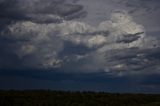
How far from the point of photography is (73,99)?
114875 mm

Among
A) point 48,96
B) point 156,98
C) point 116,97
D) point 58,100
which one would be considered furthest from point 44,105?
point 156,98

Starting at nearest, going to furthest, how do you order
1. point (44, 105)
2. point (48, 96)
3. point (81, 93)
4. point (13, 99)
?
1. point (44, 105)
2. point (13, 99)
3. point (48, 96)
4. point (81, 93)

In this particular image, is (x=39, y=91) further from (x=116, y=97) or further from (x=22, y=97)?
(x=116, y=97)

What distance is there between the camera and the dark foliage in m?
106

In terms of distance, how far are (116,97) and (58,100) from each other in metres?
18.8

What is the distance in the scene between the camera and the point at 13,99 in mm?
110062

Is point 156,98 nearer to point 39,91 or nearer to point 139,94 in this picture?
point 139,94

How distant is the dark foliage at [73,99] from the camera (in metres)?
106

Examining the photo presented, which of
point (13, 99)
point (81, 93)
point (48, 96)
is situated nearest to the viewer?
point (13, 99)

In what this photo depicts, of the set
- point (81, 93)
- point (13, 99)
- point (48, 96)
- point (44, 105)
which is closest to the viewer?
point (44, 105)

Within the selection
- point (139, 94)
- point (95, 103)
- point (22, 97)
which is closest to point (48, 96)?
point (22, 97)

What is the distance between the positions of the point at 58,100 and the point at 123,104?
16629mm

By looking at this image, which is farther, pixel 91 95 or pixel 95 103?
pixel 91 95

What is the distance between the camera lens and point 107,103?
112188 millimetres
